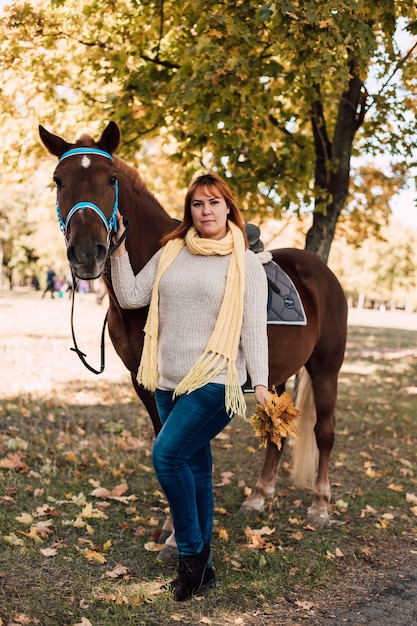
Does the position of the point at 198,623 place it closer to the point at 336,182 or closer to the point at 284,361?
the point at 284,361

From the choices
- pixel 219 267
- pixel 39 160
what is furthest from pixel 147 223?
pixel 39 160

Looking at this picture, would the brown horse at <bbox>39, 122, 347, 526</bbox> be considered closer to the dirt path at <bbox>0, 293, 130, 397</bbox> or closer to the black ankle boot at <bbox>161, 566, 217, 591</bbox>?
the black ankle boot at <bbox>161, 566, 217, 591</bbox>

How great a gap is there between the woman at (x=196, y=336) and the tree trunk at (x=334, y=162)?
4518 millimetres

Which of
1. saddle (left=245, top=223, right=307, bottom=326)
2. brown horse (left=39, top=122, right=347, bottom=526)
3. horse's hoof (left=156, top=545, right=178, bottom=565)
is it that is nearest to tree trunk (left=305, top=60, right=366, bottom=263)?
brown horse (left=39, top=122, right=347, bottom=526)

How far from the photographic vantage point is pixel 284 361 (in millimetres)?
4598

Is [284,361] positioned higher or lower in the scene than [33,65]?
lower

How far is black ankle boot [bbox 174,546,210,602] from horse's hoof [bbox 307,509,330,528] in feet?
5.41

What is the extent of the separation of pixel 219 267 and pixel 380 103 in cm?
521

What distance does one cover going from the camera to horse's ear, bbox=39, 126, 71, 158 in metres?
3.39

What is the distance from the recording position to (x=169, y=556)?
12.9 ft

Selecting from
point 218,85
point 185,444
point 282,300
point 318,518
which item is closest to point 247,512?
point 318,518

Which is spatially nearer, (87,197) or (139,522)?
(87,197)

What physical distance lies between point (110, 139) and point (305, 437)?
10.8 feet

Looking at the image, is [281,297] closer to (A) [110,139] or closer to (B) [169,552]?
(A) [110,139]
